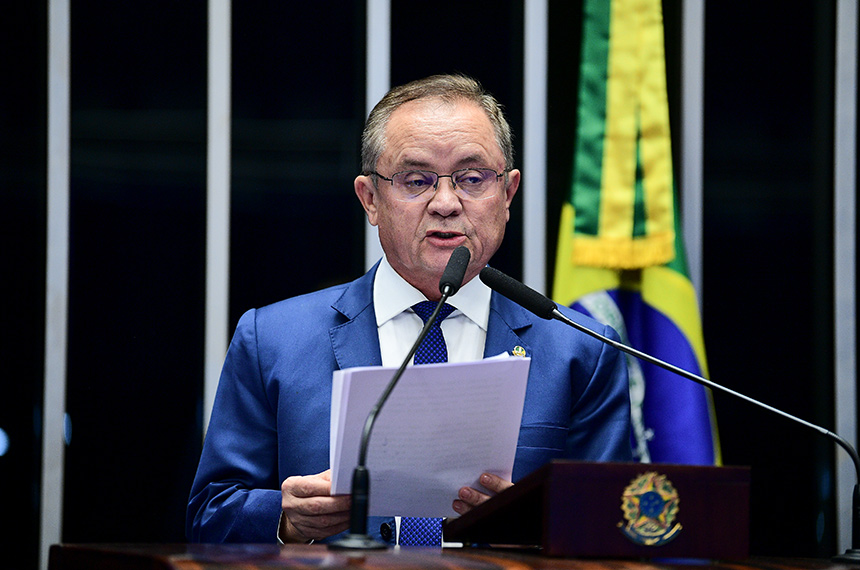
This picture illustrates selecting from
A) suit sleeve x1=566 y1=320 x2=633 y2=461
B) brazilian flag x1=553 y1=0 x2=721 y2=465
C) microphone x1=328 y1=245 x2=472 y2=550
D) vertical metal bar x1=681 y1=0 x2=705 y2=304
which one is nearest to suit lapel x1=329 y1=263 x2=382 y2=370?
suit sleeve x1=566 y1=320 x2=633 y2=461

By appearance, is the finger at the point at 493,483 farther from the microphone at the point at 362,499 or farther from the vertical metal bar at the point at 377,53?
the vertical metal bar at the point at 377,53

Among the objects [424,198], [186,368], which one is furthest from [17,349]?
[424,198]

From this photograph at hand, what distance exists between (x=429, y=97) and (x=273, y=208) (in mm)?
949

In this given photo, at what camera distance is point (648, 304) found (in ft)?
9.62

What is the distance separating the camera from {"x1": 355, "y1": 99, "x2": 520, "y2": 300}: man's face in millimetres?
2105

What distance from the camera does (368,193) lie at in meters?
2.26

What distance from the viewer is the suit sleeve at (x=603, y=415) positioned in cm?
206

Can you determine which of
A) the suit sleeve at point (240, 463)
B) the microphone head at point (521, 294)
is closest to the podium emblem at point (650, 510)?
the microphone head at point (521, 294)

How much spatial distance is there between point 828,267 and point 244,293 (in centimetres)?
179

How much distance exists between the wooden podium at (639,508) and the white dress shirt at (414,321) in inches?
31.5

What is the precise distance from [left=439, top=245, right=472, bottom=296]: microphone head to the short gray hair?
0.59 metres

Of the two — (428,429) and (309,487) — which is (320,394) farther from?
(428,429)

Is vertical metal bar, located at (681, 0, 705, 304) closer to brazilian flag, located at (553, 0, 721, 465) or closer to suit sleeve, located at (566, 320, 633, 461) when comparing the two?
brazilian flag, located at (553, 0, 721, 465)

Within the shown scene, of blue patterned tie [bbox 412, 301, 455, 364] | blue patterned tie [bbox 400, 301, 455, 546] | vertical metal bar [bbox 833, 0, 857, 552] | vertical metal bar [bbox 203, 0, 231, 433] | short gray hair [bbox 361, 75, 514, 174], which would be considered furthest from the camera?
vertical metal bar [bbox 833, 0, 857, 552]
